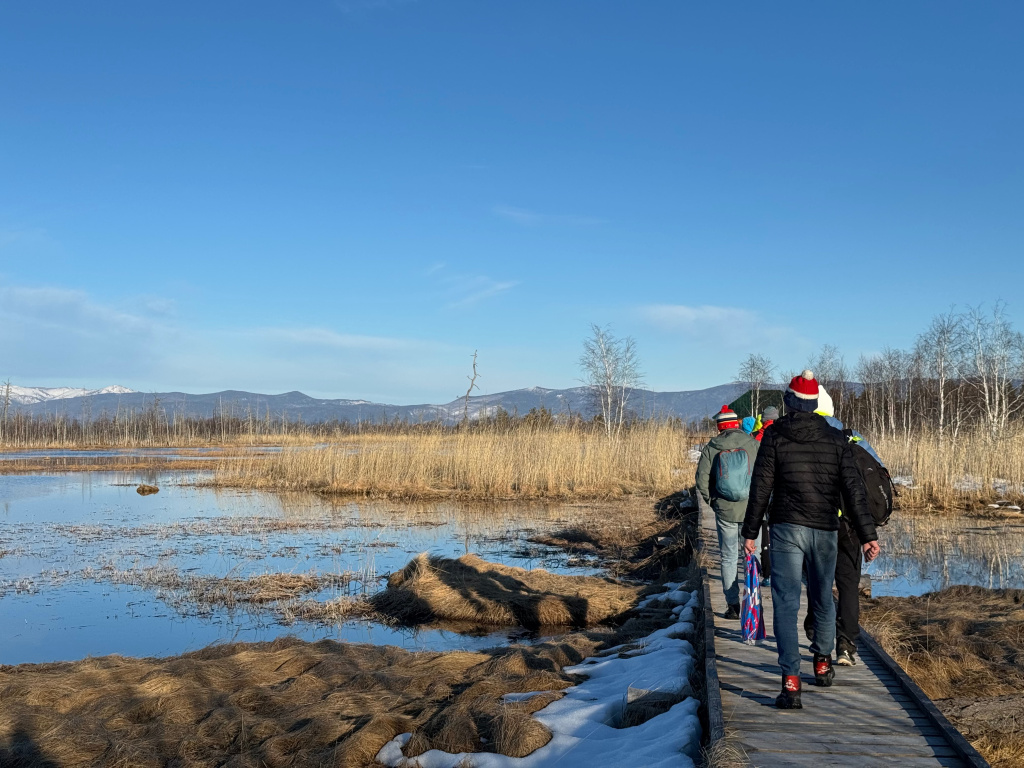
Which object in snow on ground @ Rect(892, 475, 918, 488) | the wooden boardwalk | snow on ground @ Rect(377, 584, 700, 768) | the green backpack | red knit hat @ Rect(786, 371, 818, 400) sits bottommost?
snow on ground @ Rect(377, 584, 700, 768)

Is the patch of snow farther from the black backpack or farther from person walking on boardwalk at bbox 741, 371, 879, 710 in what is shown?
person walking on boardwalk at bbox 741, 371, 879, 710

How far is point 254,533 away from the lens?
15922mm

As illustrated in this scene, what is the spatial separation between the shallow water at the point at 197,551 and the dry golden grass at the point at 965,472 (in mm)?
8638

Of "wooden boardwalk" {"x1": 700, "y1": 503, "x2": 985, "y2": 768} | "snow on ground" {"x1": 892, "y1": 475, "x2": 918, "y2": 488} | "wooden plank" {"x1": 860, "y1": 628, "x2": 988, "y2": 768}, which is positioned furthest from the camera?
"snow on ground" {"x1": 892, "y1": 475, "x2": 918, "y2": 488}

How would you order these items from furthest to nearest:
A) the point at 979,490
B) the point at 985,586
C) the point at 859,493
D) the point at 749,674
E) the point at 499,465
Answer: the point at 499,465 < the point at 979,490 < the point at 985,586 < the point at 749,674 < the point at 859,493

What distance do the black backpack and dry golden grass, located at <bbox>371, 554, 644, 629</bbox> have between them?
4823 millimetres

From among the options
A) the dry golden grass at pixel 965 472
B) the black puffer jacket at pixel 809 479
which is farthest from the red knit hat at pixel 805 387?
the dry golden grass at pixel 965 472

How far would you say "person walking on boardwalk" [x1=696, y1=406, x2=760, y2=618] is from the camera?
703 cm

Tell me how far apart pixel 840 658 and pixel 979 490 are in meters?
16.6

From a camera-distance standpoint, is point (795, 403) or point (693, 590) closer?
point (795, 403)

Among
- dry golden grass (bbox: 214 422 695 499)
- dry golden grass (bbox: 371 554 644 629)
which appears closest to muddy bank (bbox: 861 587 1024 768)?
dry golden grass (bbox: 371 554 644 629)

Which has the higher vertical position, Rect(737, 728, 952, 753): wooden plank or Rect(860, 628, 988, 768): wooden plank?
Rect(860, 628, 988, 768): wooden plank

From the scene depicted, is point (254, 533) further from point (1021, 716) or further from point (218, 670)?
point (1021, 716)

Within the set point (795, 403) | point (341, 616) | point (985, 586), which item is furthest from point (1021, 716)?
point (341, 616)
